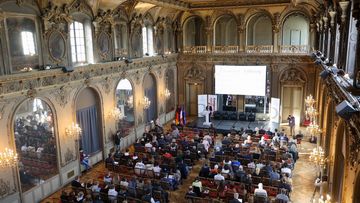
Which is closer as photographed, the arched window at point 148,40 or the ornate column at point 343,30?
the ornate column at point 343,30

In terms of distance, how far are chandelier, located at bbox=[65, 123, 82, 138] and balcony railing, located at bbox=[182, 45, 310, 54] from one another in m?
13.3

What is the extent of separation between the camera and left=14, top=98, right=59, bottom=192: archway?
14.9 m

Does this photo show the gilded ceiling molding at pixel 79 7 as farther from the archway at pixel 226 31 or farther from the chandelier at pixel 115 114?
the archway at pixel 226 31

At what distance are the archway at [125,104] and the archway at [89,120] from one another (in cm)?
242

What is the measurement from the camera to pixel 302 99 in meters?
24.4

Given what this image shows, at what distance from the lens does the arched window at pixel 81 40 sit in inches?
648

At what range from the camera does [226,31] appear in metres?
27.0

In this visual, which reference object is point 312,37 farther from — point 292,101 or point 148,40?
point 148,40

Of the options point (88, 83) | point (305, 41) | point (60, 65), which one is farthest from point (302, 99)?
point (60, 65)

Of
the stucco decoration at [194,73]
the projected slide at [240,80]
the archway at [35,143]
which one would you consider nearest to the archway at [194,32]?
the stucco decoration at [194,73]

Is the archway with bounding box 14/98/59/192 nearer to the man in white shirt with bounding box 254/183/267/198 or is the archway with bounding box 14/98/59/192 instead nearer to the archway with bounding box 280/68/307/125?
the man in white shirt with bounding box 254/183/267/198

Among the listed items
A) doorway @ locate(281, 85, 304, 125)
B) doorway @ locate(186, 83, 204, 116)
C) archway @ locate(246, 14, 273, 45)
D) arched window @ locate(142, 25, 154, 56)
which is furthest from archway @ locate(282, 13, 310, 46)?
arched window @ locate(142, 25, 154, 56)

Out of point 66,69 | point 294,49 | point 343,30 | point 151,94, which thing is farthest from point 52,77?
point 294,49

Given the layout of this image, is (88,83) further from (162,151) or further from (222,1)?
(222,1)
